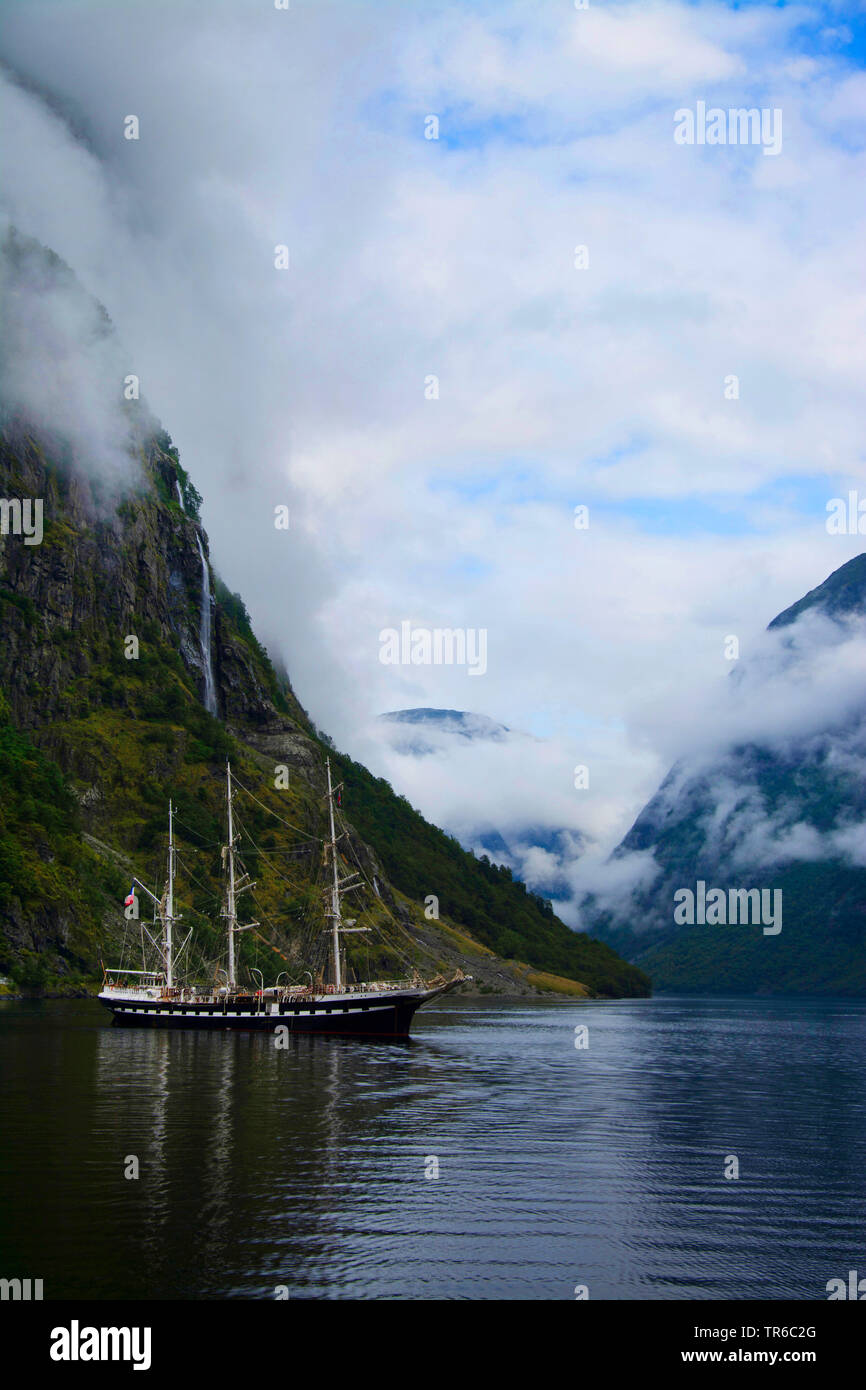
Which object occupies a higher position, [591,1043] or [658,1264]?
[658,1264]

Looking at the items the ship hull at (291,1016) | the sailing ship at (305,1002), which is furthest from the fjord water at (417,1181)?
the sailing ship at (305,1002)

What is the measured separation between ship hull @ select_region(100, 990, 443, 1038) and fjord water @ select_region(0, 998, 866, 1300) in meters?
26.3

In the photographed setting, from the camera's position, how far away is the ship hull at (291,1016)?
123250 mm

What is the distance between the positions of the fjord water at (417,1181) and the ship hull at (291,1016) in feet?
86.4

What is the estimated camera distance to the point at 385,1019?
123188 millimetres

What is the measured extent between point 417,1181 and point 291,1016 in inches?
3409

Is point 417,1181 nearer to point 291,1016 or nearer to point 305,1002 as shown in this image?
point 305,1002

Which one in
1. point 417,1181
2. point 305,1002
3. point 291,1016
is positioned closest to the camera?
point 417,1181

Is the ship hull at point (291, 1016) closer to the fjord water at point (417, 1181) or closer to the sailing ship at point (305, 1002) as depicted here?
the sailing ship at point (305, 1002)

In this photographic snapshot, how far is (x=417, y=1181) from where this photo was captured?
152ft

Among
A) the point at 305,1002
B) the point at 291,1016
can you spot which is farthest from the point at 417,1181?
the point at 291,1016
